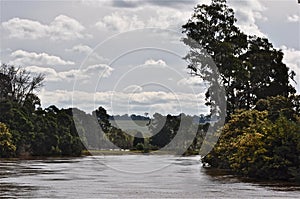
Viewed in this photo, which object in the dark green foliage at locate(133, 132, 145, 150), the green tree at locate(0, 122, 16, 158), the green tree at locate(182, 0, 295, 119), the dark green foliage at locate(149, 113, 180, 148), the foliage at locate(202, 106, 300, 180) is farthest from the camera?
the dark green foliage at locate(133, 132, 145, 150)

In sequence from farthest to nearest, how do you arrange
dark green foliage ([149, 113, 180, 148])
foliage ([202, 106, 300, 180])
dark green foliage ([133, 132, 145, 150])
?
1. dark green foliage ([133, 132, 145, 150])
2. dark green foliage ([149, 113, 180, 148])
3. foliage ([202, 106, 300, 180])

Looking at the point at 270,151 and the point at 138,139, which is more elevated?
the point at 138,139

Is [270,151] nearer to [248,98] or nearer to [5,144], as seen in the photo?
[248,98]

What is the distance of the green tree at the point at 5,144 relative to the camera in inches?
2964

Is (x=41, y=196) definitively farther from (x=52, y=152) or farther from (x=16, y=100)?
(x=16, y=100)

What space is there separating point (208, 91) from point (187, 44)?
174 inches

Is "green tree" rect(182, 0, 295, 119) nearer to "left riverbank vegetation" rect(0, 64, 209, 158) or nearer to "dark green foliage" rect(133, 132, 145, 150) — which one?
"left riverbank vegetation" rect(0, 64, 209, 158)

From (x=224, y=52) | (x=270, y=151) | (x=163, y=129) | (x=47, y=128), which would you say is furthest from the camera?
(x=163, y=129)

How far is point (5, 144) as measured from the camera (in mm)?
75375

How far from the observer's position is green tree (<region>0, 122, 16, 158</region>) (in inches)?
2964

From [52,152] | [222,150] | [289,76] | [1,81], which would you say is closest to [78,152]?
[52,152]

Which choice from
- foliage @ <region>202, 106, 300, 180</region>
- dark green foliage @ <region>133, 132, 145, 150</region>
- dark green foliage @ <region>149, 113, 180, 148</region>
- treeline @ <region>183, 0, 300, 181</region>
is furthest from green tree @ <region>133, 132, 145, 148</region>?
foliage @ <region>202, 106, 300, 180</region>

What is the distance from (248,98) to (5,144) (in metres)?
29.3

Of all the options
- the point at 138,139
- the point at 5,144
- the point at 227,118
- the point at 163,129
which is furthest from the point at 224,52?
the point at 138,139
